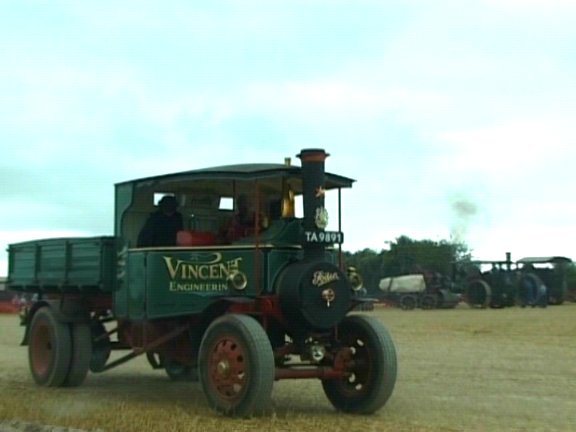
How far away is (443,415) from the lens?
10.8 m

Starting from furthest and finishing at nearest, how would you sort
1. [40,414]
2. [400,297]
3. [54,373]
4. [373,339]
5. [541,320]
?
[400,297], [541,320], [54,373], [373,339], [40,414]

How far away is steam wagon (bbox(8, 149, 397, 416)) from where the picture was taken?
10.6 meters

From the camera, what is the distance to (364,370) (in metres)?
11.3

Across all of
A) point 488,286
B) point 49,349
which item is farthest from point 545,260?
point 49,349

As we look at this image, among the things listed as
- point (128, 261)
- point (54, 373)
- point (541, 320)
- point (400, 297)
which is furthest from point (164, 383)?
point (400, 297)

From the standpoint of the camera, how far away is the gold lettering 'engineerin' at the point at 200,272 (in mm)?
11023

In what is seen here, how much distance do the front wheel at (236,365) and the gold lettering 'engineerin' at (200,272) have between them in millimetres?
511

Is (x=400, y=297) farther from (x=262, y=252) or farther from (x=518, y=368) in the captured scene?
(x=262, y=252)

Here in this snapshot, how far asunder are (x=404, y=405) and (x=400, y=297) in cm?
3947

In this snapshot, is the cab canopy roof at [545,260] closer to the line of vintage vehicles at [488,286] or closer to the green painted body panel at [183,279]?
the line of vintage vehicles at [488,286]

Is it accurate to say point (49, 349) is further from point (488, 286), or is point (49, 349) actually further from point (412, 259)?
point (412, 259)

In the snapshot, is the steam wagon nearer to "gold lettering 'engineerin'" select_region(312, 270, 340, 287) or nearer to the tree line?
"gold lettering 'engineerin'" select_region(312, 270, 340, 287)

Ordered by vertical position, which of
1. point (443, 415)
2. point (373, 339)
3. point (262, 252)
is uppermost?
point (262, 252)

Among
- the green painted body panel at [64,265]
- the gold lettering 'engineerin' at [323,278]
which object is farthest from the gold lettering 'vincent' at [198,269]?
the green painted body panel at [64,265]
